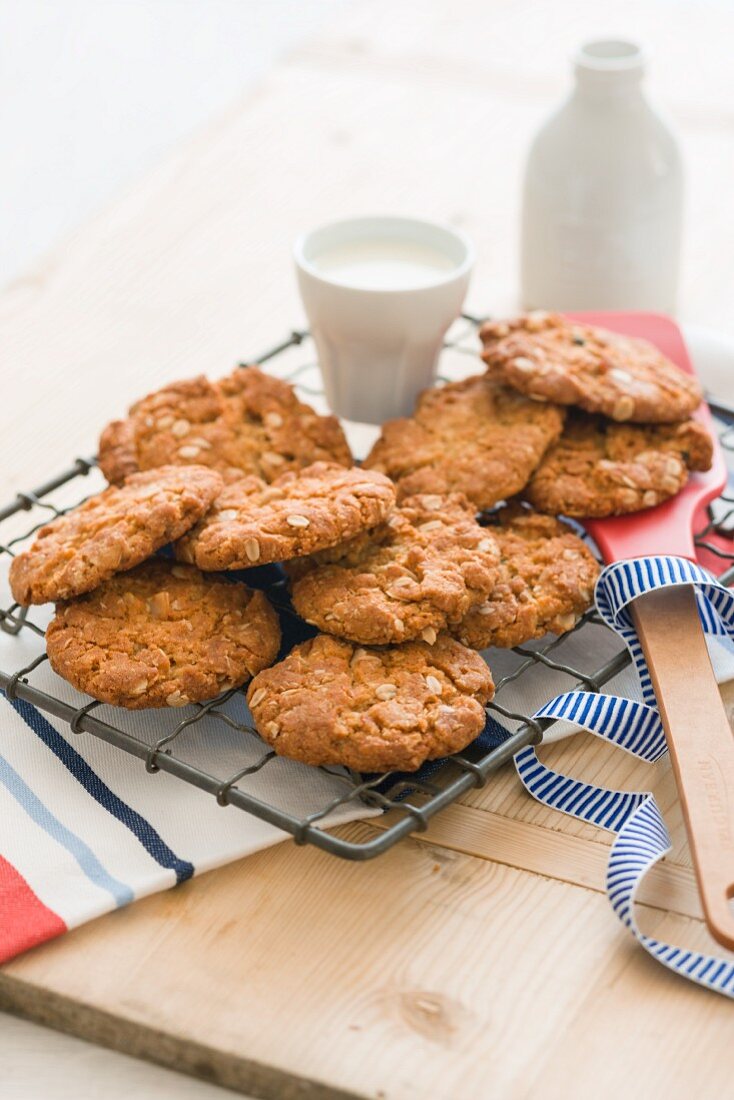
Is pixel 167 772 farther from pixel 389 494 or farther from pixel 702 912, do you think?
pixel 702 912

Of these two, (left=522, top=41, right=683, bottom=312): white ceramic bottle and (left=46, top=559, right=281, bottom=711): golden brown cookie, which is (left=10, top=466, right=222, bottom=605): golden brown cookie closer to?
(left=46, top=559, right=281, bottom=711): golden brown cookie

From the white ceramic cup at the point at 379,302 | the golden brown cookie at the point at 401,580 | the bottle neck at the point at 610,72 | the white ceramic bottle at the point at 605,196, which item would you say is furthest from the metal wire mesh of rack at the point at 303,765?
the bottle neck at the point at 610,72

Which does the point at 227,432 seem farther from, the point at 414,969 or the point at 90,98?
the point at 90,98

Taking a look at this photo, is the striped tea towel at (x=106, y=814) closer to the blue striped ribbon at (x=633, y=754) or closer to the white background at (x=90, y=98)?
the blue striped ribbon at (x=633, y=754)

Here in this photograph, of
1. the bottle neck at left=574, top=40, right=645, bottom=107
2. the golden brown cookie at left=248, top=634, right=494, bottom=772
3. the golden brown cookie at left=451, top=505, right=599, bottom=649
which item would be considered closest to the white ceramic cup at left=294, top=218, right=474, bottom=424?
the golden brown cookie at left=451, top=505, right=599, bottom=649

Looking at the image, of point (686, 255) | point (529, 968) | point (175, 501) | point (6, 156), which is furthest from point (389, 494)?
point (6, 156)
